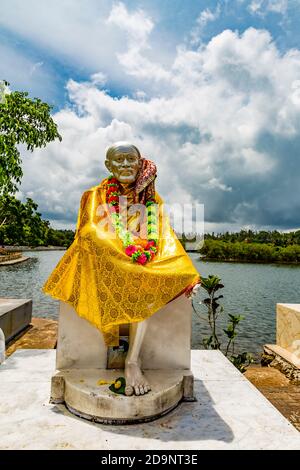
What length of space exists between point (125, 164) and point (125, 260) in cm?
89

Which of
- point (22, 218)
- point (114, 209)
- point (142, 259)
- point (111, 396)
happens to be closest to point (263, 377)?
point (111, 396)

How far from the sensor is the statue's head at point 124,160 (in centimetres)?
296

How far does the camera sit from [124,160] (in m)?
2.97

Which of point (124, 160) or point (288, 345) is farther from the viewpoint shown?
point (288, 345)

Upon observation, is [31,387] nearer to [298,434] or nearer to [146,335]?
[146,335]

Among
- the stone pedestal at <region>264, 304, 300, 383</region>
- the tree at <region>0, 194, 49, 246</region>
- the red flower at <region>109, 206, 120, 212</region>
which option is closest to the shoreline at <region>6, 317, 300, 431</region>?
the stone pedestal at <region>264, 304, 300, 383</region>

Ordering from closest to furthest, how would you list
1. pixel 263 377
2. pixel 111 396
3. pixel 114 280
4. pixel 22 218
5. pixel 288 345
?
1. pixel 111 396
2. pixel 114 280
3. pixel 263 377
4. pixel 288 345
5. pixel 22 218

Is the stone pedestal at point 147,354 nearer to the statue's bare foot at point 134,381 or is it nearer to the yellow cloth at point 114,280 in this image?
the statue's bare foot at point 134,381

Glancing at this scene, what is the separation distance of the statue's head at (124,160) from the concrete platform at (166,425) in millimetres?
1875

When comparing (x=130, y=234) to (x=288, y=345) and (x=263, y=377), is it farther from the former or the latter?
(x=288, y=345)

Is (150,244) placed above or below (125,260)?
above

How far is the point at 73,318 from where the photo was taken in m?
2.85

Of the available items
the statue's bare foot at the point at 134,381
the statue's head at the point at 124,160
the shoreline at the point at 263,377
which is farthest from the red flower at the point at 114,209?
the shoreline at the point at 263,377

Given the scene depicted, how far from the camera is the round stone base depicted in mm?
2361
